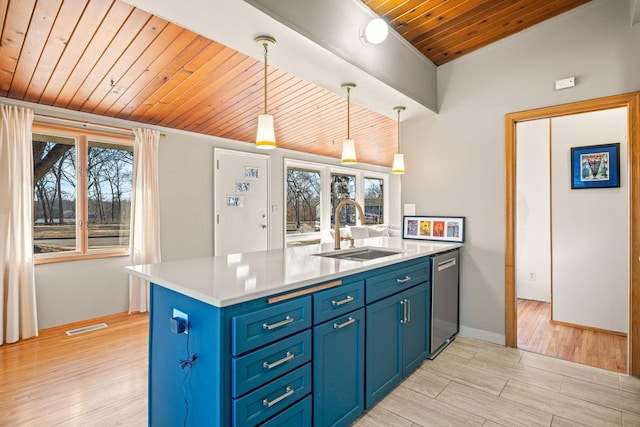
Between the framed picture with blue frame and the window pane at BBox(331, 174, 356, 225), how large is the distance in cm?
390

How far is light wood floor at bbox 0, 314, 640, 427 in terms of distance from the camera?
1875mm

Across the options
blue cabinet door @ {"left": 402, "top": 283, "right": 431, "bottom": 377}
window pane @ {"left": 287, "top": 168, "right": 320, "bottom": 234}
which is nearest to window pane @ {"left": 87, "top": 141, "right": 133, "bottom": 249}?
window pane @ {"left": 287, "top": 168, "right": 320, "bottom": 234}

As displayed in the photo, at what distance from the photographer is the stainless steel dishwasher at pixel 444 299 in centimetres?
262

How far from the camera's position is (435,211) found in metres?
3.36

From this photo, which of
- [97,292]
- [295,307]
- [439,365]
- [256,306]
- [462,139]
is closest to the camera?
[256,306]

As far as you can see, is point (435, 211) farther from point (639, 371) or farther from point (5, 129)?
point (5, 129)

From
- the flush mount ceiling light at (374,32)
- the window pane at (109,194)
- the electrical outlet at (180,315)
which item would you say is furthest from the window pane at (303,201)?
the electrical outlet at (180,315)

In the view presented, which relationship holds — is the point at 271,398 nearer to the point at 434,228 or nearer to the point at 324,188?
the point at 434,228

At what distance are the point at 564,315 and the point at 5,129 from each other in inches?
221

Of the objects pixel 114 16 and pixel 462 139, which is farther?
pixel 462 139

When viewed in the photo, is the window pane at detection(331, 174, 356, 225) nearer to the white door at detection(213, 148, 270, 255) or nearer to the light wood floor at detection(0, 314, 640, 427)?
the white door at detection(213, 148, 270, 255)

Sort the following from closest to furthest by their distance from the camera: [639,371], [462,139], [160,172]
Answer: [639,371] → [462,139] → [160,172]

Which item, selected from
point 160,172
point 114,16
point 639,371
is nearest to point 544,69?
point 639,371

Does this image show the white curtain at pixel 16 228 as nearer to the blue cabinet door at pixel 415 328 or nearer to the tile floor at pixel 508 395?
the tile floor at pixel 508 395
